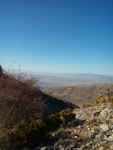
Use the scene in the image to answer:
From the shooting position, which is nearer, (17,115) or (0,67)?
(17,115)

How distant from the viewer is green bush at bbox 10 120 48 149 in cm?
466

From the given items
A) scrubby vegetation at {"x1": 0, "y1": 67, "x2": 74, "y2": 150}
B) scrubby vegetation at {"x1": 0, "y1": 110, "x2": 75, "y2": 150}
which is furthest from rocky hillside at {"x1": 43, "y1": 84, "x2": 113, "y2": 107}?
scrubby vegetation at {"x1": 0, "y1": 110, "x2": 75, "y2": 150}

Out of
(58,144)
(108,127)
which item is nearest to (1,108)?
(58,144)

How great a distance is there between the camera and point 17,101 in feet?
22.1

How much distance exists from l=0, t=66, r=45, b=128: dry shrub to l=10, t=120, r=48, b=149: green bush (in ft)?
4.11

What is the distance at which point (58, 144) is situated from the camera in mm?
4762

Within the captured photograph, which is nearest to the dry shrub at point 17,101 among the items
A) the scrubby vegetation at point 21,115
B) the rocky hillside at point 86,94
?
the scrubby vegetation at point 21,115

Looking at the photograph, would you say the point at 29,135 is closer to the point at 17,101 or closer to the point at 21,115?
the point at 21,115

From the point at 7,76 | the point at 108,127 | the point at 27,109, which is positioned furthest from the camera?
the point at 7,76

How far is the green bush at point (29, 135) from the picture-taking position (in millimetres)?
4664

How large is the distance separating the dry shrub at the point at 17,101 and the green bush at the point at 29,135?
4.11 ft

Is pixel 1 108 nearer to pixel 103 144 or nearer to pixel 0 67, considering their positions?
pixel 0 67

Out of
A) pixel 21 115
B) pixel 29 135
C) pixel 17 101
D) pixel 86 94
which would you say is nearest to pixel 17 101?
pixel 17 101

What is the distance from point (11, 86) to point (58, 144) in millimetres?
4164
